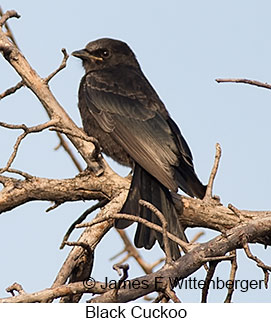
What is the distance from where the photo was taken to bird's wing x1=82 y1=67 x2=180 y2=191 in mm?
6215

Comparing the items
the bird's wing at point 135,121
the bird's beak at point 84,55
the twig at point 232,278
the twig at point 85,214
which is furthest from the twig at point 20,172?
the bird's beak at point 84,55

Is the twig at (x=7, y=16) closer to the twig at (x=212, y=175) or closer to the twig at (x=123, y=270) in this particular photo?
the twig at (x=212, y=175)

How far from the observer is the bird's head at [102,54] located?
24.9 ft

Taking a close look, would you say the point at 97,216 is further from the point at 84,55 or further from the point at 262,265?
the point at 84,55

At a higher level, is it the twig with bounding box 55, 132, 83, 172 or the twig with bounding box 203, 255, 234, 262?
the twig with bounding box 55, 132, 83, 172

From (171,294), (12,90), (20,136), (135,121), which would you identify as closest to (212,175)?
(135,121)

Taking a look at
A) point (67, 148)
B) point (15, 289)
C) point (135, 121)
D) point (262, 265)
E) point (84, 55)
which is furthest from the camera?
point (84, 55)

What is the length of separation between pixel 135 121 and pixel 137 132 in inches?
7.5

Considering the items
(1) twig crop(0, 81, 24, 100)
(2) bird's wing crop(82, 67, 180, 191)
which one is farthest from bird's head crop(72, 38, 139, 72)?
(1) twig crop(0, 81, 24, 100)

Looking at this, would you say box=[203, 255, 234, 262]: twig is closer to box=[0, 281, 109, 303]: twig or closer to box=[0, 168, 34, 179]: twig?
box=[0, 281, 109, 303]: twig

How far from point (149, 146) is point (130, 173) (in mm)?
577

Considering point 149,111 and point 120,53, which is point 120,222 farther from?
point 120,53

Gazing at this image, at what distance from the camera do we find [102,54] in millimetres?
7641

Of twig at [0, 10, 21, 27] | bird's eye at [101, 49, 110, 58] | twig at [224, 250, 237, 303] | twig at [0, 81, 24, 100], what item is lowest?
twig at [224, 250, 237, 303]
